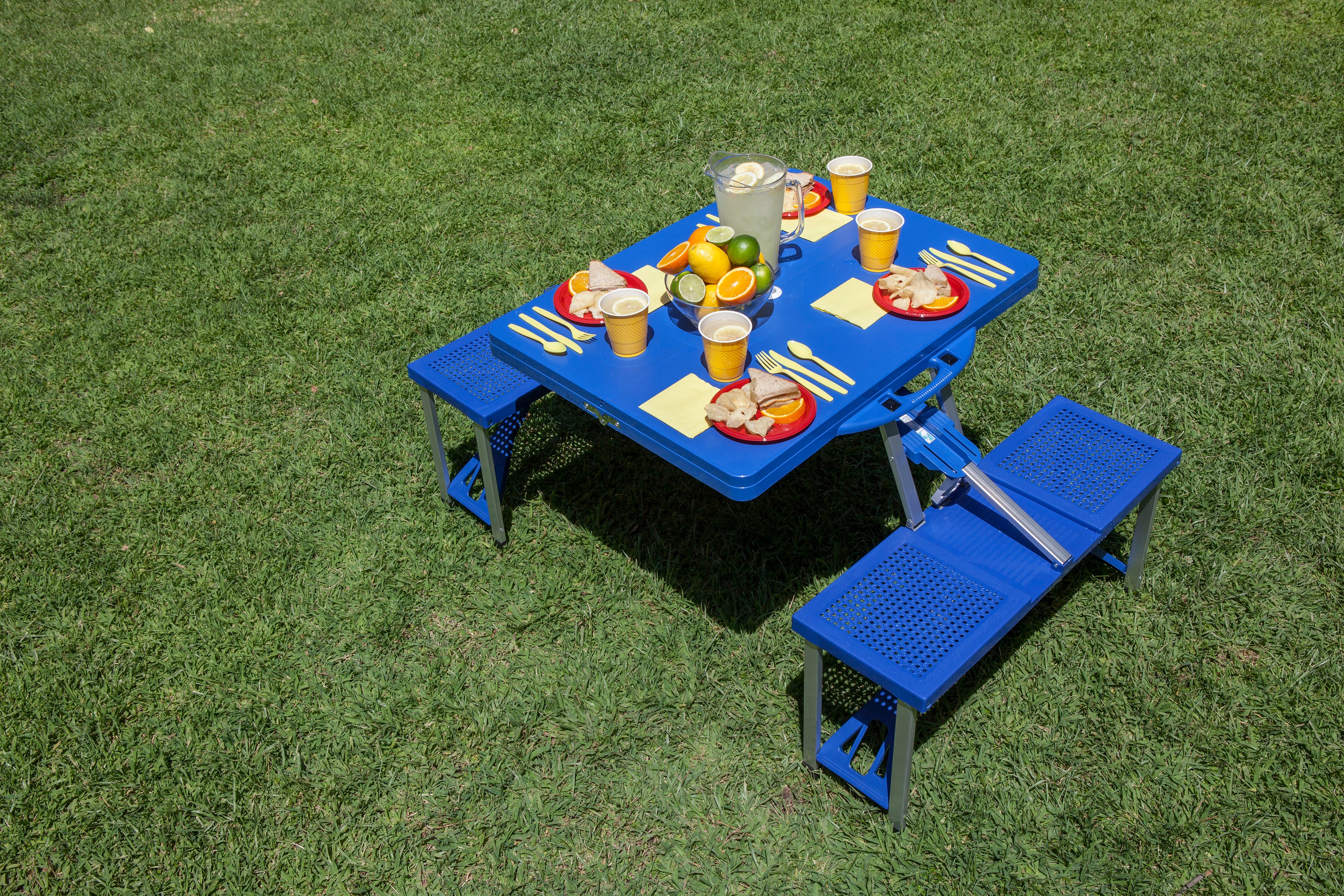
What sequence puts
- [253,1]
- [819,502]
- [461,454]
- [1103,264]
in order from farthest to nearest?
[253,1] → [1103,264] → [461,454] → [819,502]

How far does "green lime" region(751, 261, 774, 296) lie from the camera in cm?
281

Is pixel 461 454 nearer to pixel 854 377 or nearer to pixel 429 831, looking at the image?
pixel 429 831


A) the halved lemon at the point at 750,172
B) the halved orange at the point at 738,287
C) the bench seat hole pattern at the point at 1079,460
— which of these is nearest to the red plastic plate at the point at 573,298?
the halved orange at the point at 738,287

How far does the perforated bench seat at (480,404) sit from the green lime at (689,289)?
0.76 metres

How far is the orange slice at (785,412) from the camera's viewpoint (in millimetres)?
2596

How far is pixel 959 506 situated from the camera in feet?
9.81

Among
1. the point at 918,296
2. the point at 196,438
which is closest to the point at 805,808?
the point at 918,296

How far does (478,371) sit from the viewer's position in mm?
3602

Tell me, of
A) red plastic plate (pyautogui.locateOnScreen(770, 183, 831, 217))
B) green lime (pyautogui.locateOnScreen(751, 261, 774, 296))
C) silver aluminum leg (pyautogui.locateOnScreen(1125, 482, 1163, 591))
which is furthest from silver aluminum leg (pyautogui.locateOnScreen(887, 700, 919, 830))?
red plastic plate (pyautogui.locateOnScreen(770, 183, 831, 217))

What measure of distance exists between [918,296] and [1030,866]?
1628 mm

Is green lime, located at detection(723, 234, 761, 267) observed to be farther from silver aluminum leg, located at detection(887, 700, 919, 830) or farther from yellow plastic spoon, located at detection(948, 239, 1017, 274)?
silver aluminum leg, located at detection(887, 700, 919, 830)

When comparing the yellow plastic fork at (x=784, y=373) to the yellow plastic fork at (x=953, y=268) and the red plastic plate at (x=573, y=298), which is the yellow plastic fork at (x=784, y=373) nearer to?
the red plastic plate at (x=573, y=298)

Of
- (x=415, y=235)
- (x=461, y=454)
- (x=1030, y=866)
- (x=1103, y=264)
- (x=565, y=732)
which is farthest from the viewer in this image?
(x=415, y=235)

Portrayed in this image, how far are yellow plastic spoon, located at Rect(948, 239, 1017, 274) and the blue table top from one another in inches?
0.7
